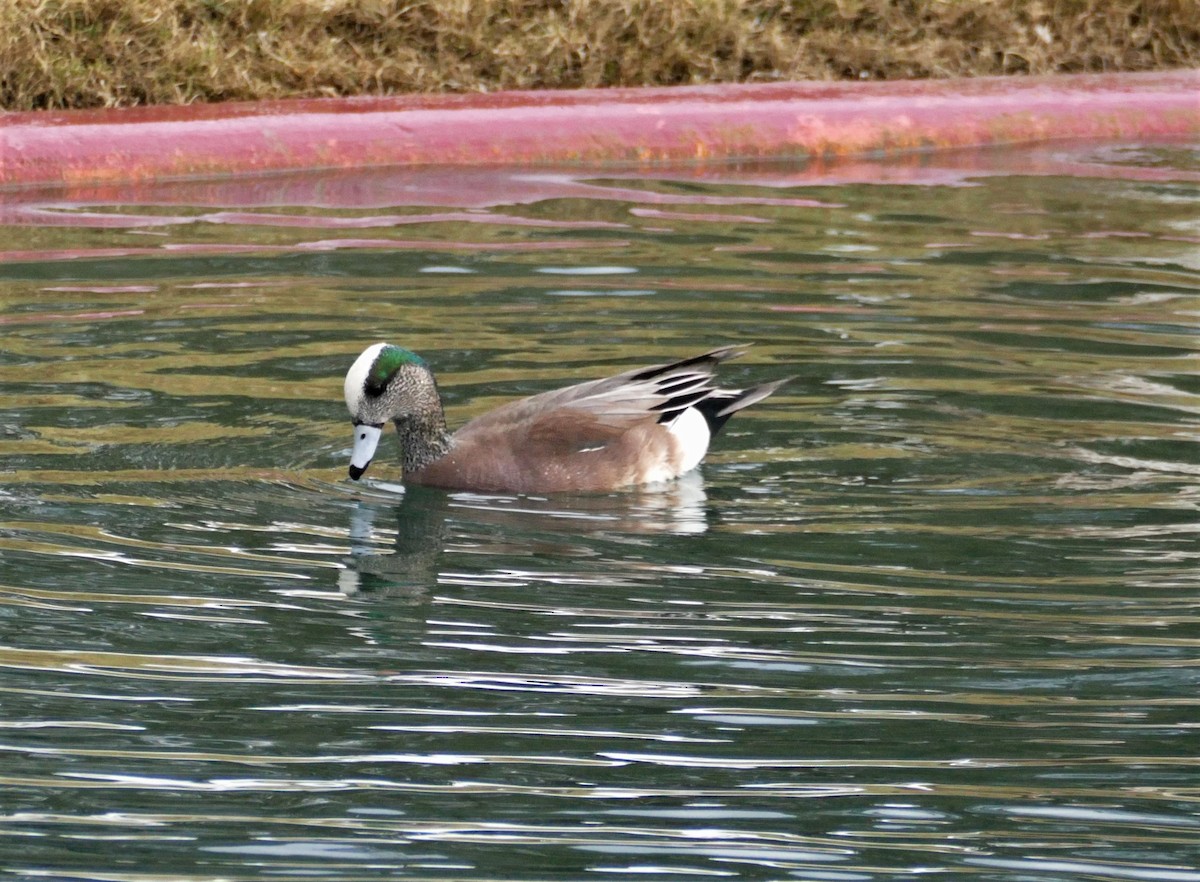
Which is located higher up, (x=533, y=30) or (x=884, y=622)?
(x=533, y=30)

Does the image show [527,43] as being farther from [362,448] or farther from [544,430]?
[362,448]

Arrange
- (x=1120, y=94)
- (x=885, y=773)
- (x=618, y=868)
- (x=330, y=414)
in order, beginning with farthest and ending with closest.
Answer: (x=1120, y=94), (x=330, y=414), (x=885, y=773), (x=618, y=868)

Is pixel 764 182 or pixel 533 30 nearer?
pixel 764 182

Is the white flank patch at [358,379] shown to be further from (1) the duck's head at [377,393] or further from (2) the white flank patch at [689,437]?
(2) the white flank patch at [689,437]

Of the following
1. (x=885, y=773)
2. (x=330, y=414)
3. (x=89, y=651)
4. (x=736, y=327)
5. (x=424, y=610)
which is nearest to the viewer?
(x=885, y=773)

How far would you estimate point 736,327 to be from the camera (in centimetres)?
756

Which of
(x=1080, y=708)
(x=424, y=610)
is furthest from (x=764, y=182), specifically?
(x=1080, y=708)

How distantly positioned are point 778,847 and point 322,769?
2.77 ft

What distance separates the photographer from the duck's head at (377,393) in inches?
232

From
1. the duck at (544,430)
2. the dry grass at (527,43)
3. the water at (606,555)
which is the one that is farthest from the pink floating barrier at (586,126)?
the duck at (544,430)

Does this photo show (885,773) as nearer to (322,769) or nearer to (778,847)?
(778,847)

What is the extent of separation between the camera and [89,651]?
177 inches

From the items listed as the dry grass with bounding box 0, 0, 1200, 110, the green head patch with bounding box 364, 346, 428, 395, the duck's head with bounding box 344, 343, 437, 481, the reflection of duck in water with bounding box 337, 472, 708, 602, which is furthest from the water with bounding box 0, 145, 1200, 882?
the dry grass with bounding box 0, 0, 1200, 110

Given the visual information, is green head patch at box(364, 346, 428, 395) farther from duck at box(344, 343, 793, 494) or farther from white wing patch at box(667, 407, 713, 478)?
white wing patch at box(667, 407, 713, 478)
